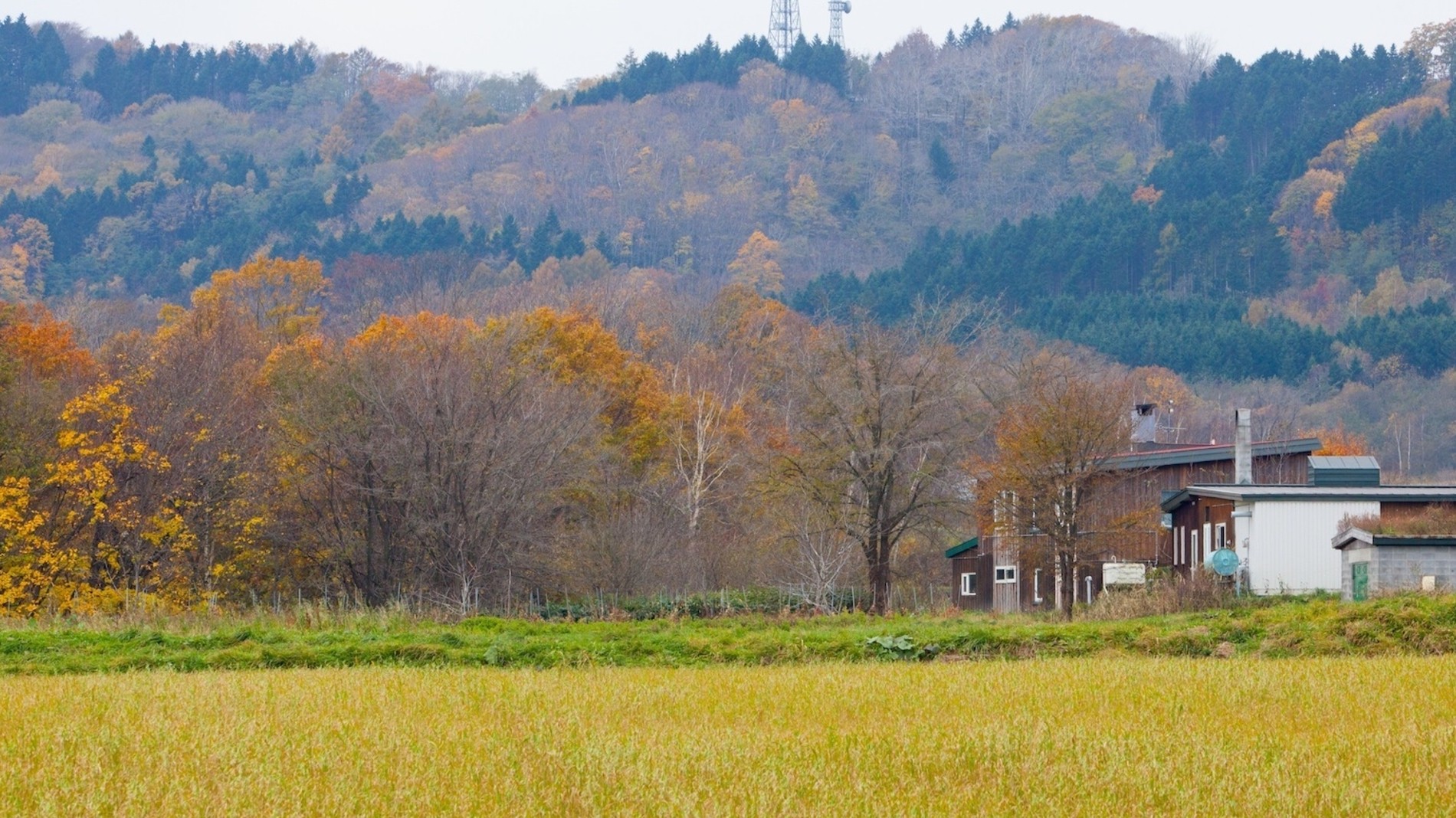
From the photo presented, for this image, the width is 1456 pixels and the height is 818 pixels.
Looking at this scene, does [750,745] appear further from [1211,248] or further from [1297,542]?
[1211,248]

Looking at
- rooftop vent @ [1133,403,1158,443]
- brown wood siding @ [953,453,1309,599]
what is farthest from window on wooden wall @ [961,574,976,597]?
rooftop vent @ [1133,403,1158,443]

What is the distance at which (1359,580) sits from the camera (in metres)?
38.4

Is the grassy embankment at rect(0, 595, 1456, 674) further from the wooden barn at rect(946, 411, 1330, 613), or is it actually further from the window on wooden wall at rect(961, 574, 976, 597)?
the window on wooden wall at rect(961, 574, 976, 597)

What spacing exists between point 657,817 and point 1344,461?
4181 centimetres

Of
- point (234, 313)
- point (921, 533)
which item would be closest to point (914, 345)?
point (921, 533)

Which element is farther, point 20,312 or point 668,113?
point 668,113

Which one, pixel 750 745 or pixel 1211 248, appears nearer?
pixel 750 745

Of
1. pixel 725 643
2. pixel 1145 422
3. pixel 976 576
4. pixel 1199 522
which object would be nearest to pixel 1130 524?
pixel 1199 522

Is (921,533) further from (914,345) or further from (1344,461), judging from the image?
(1344,461)

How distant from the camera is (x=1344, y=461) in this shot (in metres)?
47.8

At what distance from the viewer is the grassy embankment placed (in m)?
23.8

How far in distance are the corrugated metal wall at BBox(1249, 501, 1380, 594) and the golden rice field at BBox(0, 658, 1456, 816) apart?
80.1 ft

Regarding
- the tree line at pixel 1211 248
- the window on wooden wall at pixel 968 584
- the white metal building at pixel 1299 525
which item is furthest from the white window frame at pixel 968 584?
the tree line at pixel 1211 248

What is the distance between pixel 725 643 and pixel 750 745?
44.3 ft
